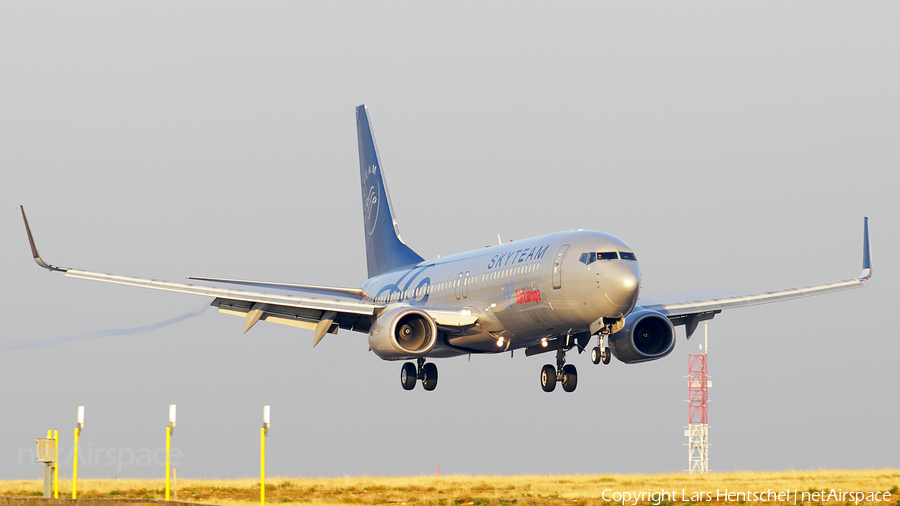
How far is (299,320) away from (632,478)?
13860 millimetres

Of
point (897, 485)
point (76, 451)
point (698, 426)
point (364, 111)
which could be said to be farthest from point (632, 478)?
point (698, 426)

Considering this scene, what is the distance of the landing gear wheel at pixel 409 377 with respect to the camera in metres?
50.8

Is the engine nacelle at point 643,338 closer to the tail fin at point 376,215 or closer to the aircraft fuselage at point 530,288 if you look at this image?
the aircraft fuselage at point 530,288

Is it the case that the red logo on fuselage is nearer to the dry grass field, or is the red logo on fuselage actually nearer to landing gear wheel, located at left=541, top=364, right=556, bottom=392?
landing gear wheel, located at left=541, top=364, right=556, bottom=392

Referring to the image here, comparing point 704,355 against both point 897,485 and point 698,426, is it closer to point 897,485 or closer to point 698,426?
point 698,426

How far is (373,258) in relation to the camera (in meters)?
61.8

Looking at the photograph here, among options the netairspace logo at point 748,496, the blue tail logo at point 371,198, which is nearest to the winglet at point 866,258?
the netairspace logo at point 748,496

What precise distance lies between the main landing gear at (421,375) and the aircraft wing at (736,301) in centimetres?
877

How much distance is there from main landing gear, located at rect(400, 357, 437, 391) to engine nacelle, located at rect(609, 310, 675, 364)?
8.18m

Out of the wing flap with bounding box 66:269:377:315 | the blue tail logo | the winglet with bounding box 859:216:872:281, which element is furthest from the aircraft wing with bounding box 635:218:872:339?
the blue tail logo

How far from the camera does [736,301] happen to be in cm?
4869

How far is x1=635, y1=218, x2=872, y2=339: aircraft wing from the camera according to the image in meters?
47.8

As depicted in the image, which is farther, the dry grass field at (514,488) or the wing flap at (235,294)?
the wing flap at (235,294)

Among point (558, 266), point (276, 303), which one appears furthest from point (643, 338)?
point (276, 303)
